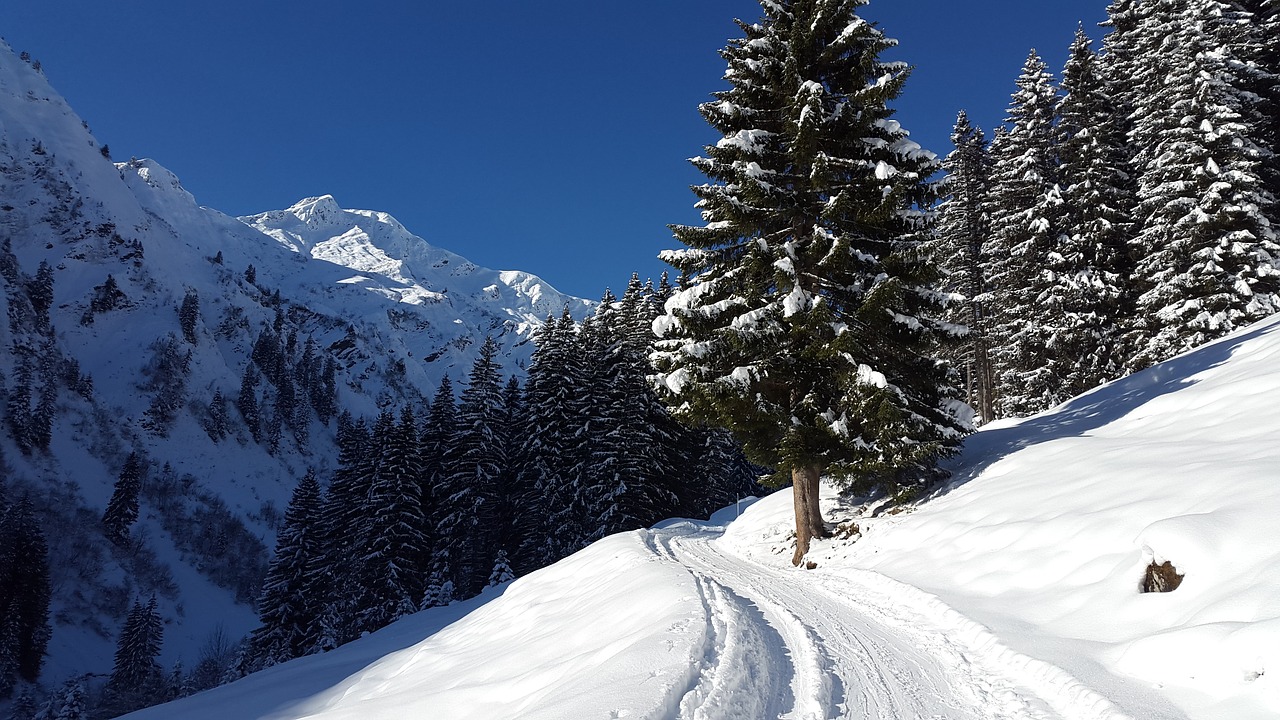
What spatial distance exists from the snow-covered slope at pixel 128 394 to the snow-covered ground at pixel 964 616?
45185 mm

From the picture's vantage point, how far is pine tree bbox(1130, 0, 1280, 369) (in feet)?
69.3

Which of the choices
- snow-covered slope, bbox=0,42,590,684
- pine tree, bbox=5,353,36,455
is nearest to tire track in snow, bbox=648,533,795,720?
snow-covered slope, bbox=0,42,590,684

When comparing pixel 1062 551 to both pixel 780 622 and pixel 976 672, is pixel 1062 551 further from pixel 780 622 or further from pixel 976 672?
pixel 780 622

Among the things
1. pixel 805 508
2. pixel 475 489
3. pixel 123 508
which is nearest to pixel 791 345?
pixel 805 508

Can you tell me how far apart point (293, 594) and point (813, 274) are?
129ft

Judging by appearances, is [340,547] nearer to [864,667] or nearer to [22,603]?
[22,603]

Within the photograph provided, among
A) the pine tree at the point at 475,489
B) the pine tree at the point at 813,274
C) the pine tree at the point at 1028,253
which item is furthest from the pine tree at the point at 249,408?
the pine tree at the point at 813,274

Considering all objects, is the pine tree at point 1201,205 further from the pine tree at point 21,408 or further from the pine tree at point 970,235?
Result: the pine tree at point 21,408

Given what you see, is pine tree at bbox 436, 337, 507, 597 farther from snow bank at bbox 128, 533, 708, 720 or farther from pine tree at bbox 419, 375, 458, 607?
snow bank at bbox 128, 533, 708, 720

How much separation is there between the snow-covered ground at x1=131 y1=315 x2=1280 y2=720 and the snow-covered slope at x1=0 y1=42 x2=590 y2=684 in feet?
148

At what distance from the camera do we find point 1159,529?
266 inches

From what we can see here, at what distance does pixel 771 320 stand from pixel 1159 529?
835 cm

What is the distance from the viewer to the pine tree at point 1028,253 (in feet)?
91.8

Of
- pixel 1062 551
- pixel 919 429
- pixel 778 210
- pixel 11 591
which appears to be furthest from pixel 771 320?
pixel 11 591
